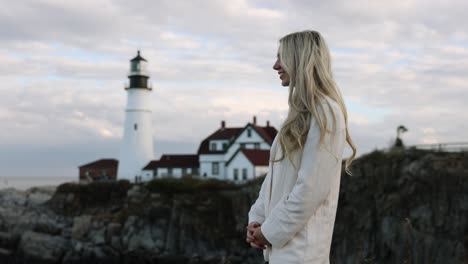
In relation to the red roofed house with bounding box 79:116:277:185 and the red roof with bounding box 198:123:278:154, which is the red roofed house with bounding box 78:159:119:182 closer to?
the red roofed house with bounding box 79:116:277:185

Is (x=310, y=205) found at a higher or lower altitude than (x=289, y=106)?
lower

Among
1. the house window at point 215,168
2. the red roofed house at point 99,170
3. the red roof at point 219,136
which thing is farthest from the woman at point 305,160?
the red roofed house at point 99,170

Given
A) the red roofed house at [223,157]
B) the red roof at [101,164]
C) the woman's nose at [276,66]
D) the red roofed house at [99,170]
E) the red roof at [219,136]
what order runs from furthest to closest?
the red roof at [101,164] < the red roofed house at [99,170] < the red roof at [219,136] < the red roofed house at [223,157] < the woman's nose at [276,66]

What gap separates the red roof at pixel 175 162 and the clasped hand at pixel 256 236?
4526 centimetres

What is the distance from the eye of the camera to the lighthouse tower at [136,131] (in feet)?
158

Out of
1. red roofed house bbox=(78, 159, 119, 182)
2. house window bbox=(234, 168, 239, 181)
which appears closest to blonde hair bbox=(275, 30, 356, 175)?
house window bbox=(234, 168, 239, 181)

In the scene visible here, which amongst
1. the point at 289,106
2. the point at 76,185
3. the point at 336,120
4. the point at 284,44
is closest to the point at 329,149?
the point at 336,120

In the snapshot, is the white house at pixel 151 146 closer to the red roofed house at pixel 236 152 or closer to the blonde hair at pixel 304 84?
the red roofed house at pixel 236 152

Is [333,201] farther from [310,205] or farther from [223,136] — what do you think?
[223,136]

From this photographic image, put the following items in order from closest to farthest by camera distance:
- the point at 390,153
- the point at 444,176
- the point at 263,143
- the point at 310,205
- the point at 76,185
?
the point at 310,205 → the point at 444,176 → the point at 390,153 → the point at 76,185 → the point at 263,143

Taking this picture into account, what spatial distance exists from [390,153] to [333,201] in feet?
80.2

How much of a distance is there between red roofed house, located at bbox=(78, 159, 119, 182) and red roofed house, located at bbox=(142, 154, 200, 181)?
8325 millimetres

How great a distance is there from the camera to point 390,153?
2620 centimetres

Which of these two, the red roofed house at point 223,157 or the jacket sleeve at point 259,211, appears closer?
the jacket sleeve at point 259,211
